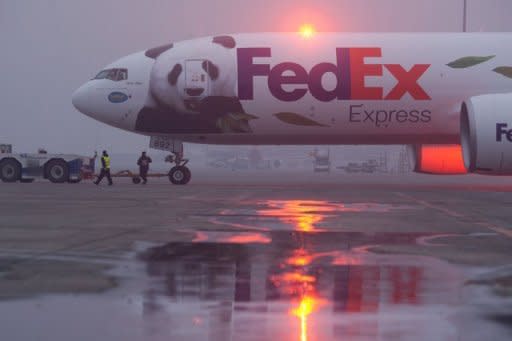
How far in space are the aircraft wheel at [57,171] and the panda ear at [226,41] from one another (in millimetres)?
9646

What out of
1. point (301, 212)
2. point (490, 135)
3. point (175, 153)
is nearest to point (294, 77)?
point (175, 153)

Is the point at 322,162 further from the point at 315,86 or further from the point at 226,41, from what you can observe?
the point at 315,86

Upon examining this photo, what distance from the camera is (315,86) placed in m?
19.9

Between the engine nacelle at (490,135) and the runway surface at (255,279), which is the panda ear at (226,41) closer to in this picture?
the engine nacelle at (490,135)

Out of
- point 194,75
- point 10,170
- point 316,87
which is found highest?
point 194,75

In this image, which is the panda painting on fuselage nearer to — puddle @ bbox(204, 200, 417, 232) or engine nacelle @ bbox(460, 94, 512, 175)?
puddle @ bbox(204, 200, 417, 232)

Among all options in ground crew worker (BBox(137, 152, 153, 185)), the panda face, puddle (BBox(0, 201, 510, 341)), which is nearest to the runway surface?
puddle (BBox(0, 201, 510, 341))

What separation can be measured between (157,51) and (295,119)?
18.9 feet

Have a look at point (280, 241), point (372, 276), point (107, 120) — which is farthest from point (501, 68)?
point (372, 276)

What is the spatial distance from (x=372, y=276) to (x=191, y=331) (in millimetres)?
2193

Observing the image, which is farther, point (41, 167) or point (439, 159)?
point (41, 167)

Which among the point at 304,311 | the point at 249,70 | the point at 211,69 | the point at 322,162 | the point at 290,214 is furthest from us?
the point at 322,162

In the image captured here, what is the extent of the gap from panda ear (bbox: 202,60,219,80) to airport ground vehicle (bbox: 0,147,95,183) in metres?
9.05

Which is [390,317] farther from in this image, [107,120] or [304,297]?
[107,120]
